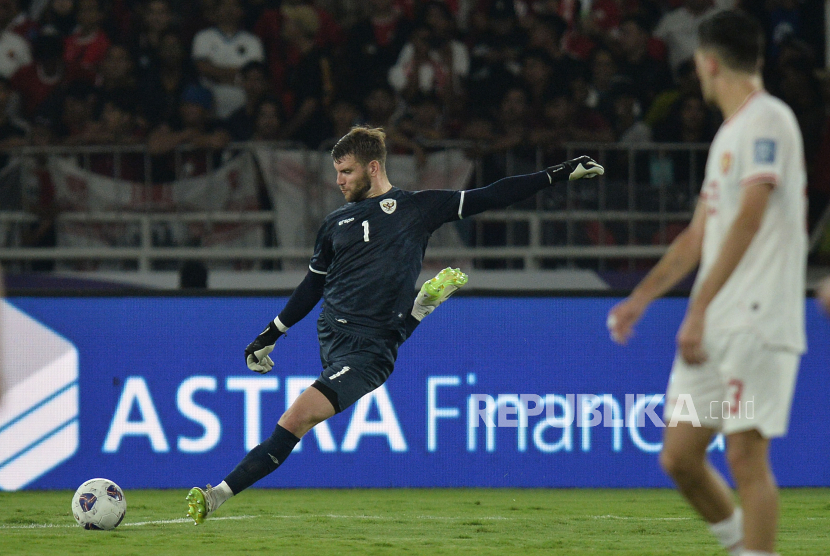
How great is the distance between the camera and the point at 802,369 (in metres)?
9.13

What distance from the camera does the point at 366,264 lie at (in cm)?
673

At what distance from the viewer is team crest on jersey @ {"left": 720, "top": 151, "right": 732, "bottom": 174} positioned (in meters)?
4.06

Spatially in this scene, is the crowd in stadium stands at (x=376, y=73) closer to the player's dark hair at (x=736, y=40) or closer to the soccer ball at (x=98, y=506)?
the soccer ball at (x=98, y=506)

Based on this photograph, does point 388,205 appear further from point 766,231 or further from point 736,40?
point 766,231

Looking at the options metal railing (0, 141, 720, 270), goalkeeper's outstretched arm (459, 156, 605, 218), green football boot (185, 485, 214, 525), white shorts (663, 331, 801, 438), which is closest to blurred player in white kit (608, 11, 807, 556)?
white shorts (663, 331, 801, 438)

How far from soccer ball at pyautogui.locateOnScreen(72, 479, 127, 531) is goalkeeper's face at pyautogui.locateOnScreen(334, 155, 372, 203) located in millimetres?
2161

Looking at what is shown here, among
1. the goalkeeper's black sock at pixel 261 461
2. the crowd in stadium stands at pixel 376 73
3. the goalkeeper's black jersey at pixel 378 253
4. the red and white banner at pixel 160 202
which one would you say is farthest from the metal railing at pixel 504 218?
the goalkeeper's black sock at pixel 261 461

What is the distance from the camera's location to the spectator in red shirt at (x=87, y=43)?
470 inches

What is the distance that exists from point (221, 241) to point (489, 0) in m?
4.07

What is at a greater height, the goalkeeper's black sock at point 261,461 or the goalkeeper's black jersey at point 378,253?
the goalkeeper's black jersey at point 378,253

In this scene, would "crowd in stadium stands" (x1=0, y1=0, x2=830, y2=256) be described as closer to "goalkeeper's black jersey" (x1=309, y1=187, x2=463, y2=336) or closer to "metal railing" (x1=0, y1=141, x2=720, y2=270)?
"metal railing" (x1=0, y1=141, x2=720, y2=270)

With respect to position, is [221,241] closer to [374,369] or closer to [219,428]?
[219,428]

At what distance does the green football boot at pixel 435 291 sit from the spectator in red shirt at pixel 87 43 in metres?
6.21

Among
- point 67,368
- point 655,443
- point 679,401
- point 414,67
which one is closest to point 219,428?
point 67,368
